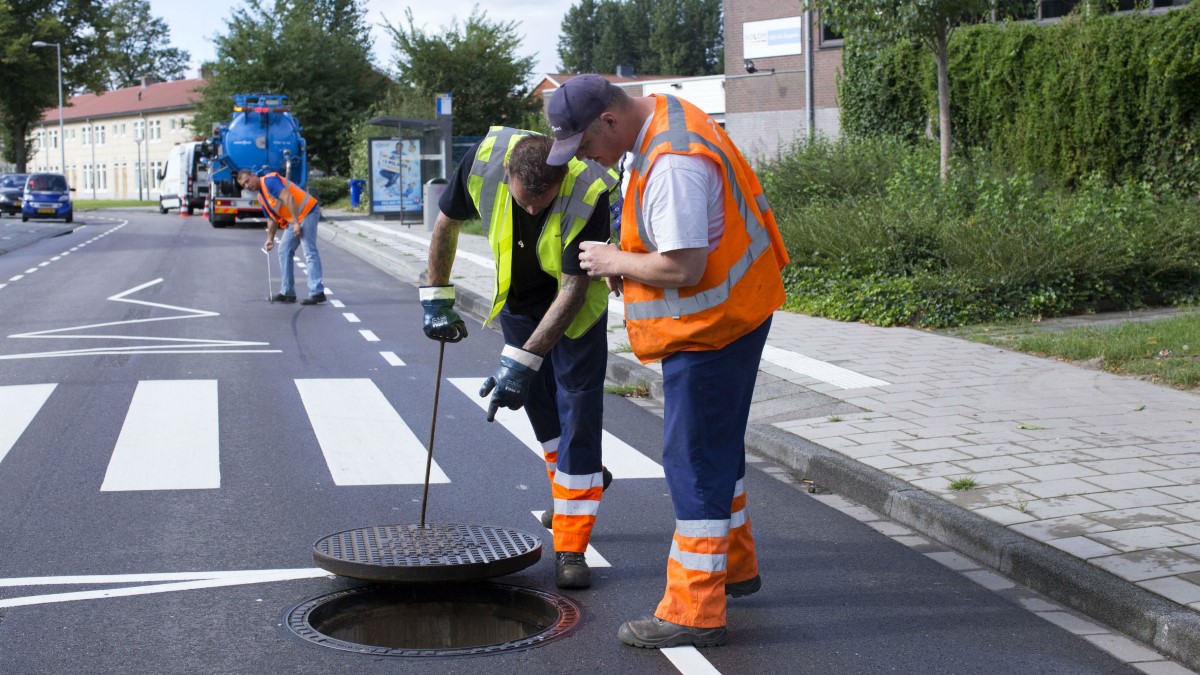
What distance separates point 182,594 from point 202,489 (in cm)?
162

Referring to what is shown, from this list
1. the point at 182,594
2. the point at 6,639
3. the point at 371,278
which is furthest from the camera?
the point at 371,278

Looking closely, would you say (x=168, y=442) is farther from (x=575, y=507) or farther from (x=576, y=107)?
(x=576, y=107)

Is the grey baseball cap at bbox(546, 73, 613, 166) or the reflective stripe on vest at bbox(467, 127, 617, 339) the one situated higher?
the grey baseball cap at bbox(546, 73, 613, 166)

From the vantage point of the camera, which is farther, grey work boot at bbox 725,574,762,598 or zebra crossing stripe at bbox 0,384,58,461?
zebra crossing stripe at bbox 0,384,58,461

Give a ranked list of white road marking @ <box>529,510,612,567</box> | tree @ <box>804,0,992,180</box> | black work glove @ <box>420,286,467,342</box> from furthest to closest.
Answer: tree @ <box>804,0,992,180</box> < black work glove @ <box>420,286,467,342</box> < white road marking @ <box>529,510,612,567</box>

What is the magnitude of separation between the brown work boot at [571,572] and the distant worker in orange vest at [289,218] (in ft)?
34.0

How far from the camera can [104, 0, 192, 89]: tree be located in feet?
321

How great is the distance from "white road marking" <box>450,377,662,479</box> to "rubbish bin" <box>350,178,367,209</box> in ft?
116

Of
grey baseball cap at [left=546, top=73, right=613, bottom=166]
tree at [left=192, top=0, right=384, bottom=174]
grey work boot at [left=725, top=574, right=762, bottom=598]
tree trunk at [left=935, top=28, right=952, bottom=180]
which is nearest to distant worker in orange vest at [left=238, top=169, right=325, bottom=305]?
tree trunk at [left=935, top=28, right=952, bottom=180]

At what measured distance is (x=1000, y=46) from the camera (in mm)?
20453

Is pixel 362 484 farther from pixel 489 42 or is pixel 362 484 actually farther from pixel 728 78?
A: pixel 489 42

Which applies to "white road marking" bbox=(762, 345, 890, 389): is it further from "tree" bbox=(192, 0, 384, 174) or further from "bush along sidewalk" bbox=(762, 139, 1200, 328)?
"tree" bbox=(192, 0, 384, 174)

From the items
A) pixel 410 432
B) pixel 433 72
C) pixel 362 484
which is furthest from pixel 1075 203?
pixel 433 72

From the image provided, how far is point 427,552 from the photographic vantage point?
181 inches
